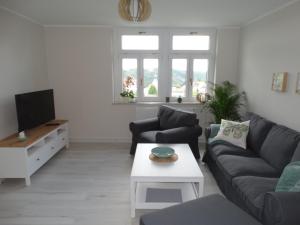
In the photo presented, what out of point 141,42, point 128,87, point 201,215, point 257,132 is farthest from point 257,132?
point 141,42

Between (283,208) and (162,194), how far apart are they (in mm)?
1363

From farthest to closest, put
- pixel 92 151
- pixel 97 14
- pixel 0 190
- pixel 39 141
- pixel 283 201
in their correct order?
pixel 92 151, pixel 97 14, pixel 39 141, pixel 0 190, pixel 283 201

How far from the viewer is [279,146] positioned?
8.62 ft

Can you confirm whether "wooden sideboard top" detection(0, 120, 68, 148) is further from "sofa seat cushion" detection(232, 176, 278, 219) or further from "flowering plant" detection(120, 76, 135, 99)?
"sofa seat cushion" detection(232, 176, 278, 219)

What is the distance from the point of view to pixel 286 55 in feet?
10.1

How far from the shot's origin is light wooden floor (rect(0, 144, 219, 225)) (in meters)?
2.38

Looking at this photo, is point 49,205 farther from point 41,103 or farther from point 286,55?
point 286,55

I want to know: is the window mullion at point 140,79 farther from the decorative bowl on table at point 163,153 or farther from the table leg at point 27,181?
the table leg at point 27,181

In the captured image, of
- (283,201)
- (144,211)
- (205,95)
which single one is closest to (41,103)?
(144,211)

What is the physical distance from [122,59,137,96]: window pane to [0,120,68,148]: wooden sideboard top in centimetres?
157

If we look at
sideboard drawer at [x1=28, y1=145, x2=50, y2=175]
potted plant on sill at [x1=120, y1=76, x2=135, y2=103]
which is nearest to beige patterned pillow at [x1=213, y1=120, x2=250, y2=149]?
potted plant on sill at [x1=120, y1=76, x2=135, y2=103]

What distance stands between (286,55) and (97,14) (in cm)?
288

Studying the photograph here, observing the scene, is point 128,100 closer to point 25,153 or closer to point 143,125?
point 143,125

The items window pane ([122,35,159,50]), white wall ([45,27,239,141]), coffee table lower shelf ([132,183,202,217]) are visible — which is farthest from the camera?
window pane ([122,35,159,50])
